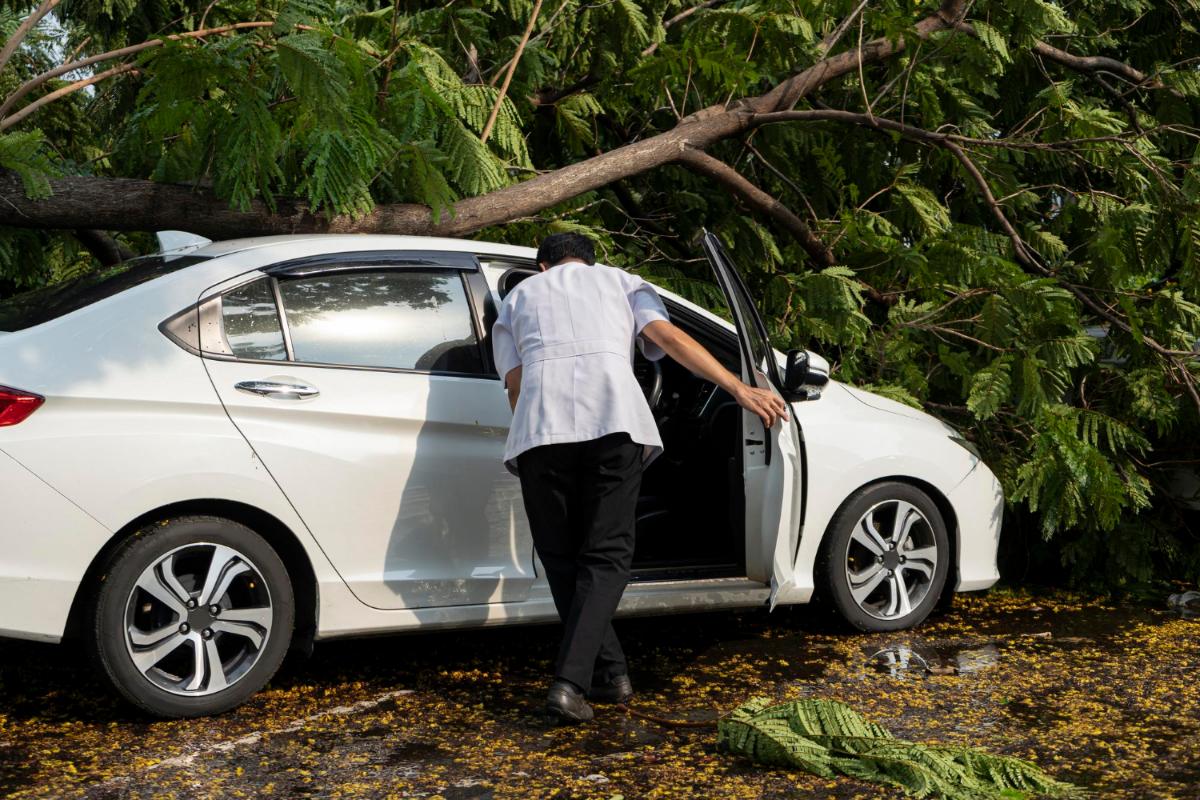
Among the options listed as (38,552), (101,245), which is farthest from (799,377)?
(101,245)

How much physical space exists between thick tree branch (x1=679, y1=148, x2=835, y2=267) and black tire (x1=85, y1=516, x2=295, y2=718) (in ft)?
13.1

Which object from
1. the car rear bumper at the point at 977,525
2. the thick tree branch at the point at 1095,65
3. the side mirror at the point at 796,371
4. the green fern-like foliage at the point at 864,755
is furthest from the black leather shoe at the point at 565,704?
the thick tree branch at the point at 1095,65

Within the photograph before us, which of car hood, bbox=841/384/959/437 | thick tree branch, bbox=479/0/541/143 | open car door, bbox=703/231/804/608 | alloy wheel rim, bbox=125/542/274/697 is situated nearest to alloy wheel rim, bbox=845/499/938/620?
car hood, bbox=841/384/959/437

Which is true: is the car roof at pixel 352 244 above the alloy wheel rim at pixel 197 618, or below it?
above

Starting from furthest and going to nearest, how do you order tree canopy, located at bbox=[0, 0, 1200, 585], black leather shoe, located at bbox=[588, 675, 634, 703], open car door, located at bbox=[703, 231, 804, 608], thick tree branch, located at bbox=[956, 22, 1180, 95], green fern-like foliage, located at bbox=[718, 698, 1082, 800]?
thick tree branch, located at bbox=[956, 22, 1180, 95]
tree canopy, located at bbox=[0, 0, 1200, 585]
open car door, located at bbox=[703, 231, 804, 608]
black leather shoe, located at bbox=[588, 675, 634, 703]
green fern-like foliage, located at bbox=[718, 698, 1082, 800]

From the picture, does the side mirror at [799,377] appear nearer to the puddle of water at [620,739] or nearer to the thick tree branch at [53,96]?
the puddle of water at [620,739]

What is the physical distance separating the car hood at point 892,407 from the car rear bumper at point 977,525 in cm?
25

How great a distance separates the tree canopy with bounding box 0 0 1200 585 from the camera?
6.24 metres

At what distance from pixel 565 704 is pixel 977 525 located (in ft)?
8.20

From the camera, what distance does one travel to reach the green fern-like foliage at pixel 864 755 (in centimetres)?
402

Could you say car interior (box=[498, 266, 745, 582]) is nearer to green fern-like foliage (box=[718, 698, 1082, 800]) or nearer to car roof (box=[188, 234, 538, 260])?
car roof (box=[188, 234, 538, 260])

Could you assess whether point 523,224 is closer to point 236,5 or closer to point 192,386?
point 236,5

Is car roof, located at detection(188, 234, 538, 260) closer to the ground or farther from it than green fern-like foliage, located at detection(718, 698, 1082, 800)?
farther from it

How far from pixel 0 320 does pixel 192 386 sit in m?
0.81
